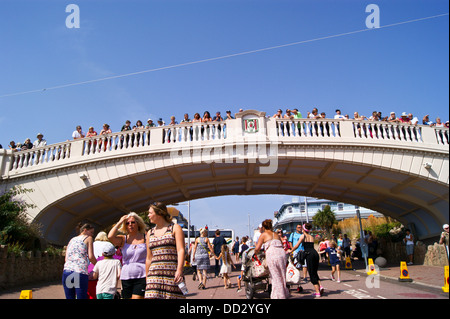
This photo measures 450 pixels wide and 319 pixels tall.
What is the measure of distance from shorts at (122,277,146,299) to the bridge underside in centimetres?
985

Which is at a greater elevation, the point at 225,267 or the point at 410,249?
the point at 225,267

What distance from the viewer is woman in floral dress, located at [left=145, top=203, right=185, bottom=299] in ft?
12.8

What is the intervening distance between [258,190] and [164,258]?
17824 millimetres

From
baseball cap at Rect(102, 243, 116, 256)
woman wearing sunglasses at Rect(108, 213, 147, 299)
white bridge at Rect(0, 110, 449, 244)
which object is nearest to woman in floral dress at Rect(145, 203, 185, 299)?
woman wearing sunglasses at Rect(108, 213, 147, 299)

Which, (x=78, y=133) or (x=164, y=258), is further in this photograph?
(x=78, y=133)

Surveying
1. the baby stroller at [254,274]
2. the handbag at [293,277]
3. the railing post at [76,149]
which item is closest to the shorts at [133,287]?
the baby stroller at [254,274]

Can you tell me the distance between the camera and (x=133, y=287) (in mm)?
4867

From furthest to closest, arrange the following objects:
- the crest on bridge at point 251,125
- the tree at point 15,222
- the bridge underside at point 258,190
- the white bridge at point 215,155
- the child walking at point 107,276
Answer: the bridge underside at point 258,190
the crest on bridge at point 251,125
the white bridge at point 215,155
the tree at point 15,222
the child walking at point 107,276

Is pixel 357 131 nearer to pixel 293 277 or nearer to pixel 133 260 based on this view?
pixel 293 277

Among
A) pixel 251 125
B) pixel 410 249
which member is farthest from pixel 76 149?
pixel 410 249

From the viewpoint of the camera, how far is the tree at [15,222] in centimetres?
1162

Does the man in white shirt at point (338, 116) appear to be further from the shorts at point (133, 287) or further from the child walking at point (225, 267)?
the shorts at point (133, 287)

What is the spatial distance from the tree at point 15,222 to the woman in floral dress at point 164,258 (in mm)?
9216
